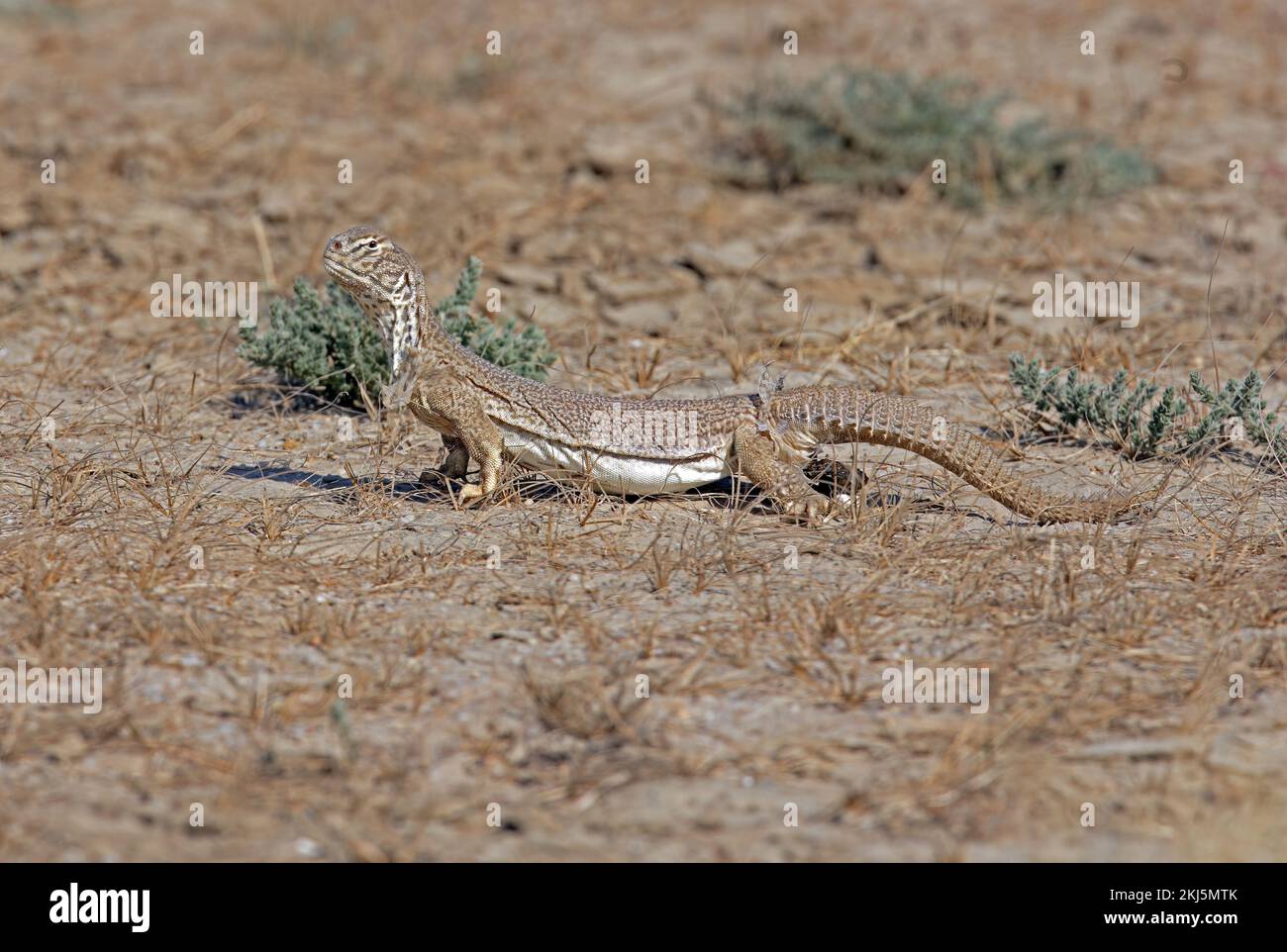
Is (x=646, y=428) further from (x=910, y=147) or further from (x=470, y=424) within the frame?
(x=910, y=147)

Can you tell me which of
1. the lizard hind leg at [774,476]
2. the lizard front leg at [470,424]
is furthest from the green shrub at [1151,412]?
the lizard front leg at [470,424]

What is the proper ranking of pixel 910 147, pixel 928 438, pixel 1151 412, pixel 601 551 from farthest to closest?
pixel 910 147, pixel 1151 412, pixel 928 438, pixel 601 551

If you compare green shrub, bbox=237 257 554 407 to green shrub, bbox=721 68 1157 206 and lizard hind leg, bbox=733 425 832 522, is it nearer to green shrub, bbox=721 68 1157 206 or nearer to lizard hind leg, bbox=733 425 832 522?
lizard hind leg, bbox=733 425 832 522

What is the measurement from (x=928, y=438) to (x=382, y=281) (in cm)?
206

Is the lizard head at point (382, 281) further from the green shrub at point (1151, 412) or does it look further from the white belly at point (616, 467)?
the green shrub at point (1151, 412)

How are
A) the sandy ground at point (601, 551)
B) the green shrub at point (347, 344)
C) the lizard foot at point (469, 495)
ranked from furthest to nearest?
the green shrub at point (347, 344)
the lizard foot at point (469, 495)
the sandy ground at point (601, 551)

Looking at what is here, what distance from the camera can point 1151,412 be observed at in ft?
20.9

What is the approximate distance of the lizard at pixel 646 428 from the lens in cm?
545

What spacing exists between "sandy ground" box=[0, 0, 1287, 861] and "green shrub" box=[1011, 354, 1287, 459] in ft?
0.39

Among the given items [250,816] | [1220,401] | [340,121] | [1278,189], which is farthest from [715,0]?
[250,816]

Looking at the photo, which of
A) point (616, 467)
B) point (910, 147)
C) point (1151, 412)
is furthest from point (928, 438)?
point (910, 147)

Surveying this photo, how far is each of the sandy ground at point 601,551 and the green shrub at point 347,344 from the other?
210mm

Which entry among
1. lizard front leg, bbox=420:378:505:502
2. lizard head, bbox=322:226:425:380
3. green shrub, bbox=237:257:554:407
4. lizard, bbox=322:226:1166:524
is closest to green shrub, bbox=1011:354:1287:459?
lizard, bbox=322:226:1166:524
